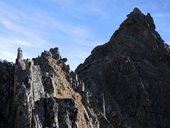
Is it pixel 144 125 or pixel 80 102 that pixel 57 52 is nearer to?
pixel 80 102

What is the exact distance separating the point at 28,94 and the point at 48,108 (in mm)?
4450

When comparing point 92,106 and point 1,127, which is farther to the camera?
point 92,106

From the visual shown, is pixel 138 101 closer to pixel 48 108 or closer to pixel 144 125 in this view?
pixel 144 125

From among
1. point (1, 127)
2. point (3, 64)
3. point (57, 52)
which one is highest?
point (57, 52)

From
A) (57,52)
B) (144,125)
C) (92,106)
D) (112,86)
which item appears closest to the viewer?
(57,52)

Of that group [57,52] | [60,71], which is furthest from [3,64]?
[57,52]

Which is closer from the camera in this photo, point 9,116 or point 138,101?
point 9,116

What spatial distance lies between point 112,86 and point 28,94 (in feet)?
395

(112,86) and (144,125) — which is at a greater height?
(112,86)

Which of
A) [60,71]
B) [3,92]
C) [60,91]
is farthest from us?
[60,71]

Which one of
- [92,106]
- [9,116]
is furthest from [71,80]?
[9,116]

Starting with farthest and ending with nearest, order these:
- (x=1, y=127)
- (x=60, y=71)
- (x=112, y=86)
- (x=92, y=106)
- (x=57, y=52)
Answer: (x=112, y=86)
(x=92, y=106)
(x=57, y=52)
(x=60, y=71)
(x=1, y=127)

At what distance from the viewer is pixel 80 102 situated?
11462 cm

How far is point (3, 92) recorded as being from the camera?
86375 millimetres
